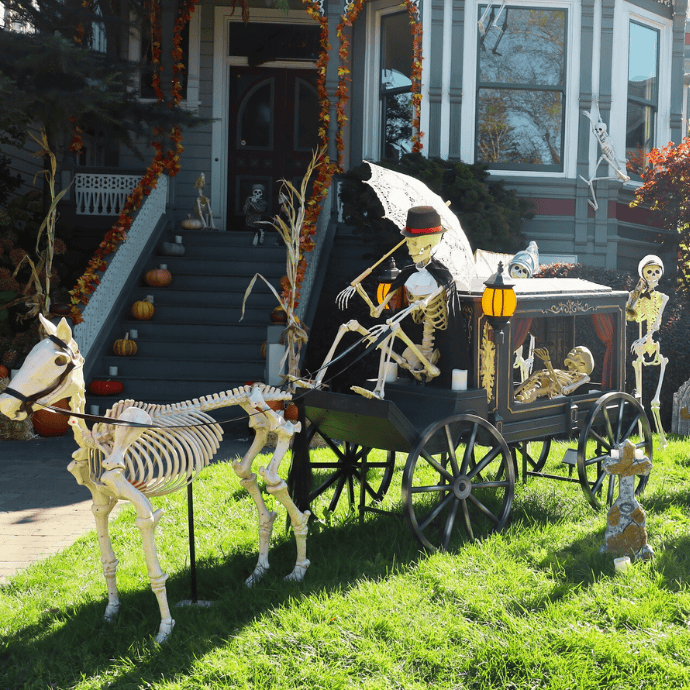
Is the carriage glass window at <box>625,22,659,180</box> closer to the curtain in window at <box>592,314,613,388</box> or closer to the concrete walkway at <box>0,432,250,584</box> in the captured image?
the curtain in window at <box>592,314,613,388</box>

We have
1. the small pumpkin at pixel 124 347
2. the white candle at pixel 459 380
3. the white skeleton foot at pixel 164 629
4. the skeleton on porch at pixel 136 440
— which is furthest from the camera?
the small pumpkin at pixel 124 347

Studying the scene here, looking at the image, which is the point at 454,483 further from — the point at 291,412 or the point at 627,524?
the point at 291,412

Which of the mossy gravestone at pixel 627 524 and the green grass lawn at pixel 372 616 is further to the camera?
the mossy gravestone at pixel 627 524

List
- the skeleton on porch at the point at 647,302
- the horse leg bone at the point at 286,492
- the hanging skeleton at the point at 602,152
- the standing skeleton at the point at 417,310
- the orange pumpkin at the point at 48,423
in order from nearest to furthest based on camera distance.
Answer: the horse leg bone at the point at 286,492
the standing skeleton at the point at 417,310
the skeleton on porch at the point at 647,302
the orange pumpkin at the point at 48,423
the hanging skeleton at the point at 602,152

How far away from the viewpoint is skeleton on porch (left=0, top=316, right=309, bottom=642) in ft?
11.7

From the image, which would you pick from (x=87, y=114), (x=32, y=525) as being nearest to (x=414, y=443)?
(x=32, y=525)

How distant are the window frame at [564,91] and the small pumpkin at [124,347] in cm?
564

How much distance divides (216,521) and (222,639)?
2127mm

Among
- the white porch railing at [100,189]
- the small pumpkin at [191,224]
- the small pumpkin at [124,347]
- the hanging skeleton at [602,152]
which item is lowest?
the small pumpkin at [124,347]

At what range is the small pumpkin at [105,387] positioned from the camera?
9.51 meters

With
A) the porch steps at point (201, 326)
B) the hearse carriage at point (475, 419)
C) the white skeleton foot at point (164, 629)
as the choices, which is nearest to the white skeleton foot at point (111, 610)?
the white skeleton foot at point (164, 629)

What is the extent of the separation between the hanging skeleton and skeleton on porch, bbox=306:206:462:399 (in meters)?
7.44

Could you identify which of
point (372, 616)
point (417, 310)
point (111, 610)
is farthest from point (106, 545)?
point (417, 310)

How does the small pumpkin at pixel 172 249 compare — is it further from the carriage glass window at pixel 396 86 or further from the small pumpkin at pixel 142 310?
the carriage glass window at pixel 396 86
